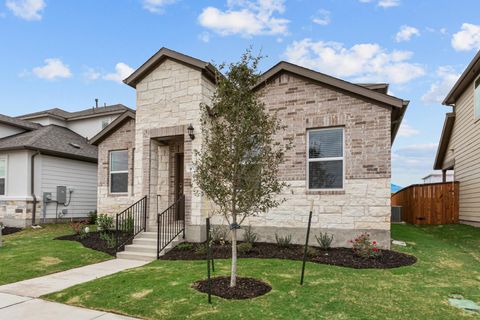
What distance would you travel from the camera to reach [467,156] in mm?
13984

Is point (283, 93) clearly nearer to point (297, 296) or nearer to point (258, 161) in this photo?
point (258, 161)

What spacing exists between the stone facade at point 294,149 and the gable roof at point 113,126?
5.81 feet

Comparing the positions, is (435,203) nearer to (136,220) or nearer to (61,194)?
(136,220)

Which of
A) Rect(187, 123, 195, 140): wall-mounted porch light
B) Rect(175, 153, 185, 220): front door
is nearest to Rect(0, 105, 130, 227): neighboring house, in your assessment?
Rect(175, 153, 185, 220): front door

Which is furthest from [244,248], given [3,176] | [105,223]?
[3,176]

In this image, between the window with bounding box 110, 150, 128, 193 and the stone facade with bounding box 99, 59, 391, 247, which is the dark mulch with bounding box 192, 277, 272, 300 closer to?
the stone facade with bounding box 99, 59, 391, 247

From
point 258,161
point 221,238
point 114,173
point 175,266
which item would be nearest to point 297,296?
point 258,161

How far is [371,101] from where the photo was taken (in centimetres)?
856

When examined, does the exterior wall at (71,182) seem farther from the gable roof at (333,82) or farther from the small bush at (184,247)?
the gable roof at (333,82)

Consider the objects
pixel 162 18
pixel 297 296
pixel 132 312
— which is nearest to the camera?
pixel 132 312

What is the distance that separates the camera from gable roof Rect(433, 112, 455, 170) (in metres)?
15.9

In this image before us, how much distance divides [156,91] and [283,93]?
3882mm

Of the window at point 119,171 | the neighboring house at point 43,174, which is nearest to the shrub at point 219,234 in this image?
the window at point 119,171

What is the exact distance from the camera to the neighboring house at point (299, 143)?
8414 mm
